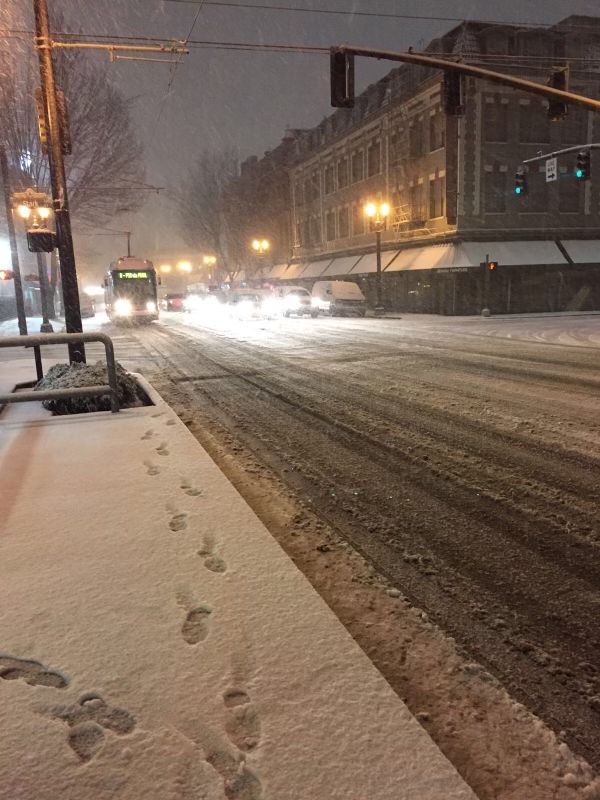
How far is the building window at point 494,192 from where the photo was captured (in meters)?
31.2

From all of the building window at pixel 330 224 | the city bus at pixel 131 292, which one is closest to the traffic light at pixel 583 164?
the city bus at pixel 131 292

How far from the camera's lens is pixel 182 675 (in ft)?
7.55

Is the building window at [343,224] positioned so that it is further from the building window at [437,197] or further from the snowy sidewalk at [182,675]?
the snowy sidewalk at [182,675]

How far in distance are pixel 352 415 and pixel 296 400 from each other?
1.39 metres

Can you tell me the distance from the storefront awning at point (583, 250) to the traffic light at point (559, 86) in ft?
69.2

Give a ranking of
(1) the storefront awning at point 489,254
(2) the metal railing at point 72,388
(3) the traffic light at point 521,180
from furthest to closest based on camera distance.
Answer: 1. (1) the storefront awning at point 489,254
2. (3) the traffic light at point 521,180
3. (2) the metal railing at point 72,388

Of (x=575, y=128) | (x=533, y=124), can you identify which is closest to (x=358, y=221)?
(x=533, y=124)

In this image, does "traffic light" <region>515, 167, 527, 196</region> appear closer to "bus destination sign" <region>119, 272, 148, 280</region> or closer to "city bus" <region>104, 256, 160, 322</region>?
"city bus" <region>104, 256, 160, 322</region>

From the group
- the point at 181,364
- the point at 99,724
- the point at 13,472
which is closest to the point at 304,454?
the point at 13,472

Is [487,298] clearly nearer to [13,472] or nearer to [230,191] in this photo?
[13,472]

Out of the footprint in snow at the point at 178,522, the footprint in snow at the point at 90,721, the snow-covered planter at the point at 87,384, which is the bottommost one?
the footprint in snow at the point at 90,721

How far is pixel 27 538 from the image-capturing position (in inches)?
141

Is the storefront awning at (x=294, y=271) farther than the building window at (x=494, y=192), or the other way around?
the storefront awning at (x=294, y=271)

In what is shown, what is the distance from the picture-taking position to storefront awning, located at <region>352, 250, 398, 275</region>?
36.4 metres
